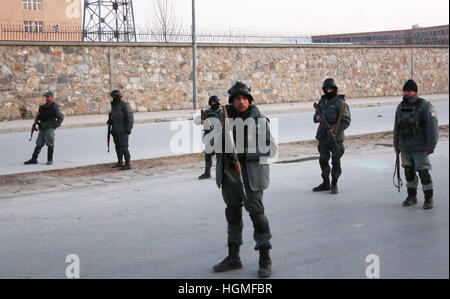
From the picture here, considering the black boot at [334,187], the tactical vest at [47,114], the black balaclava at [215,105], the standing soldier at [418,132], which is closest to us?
the standing soldier at [418,132]

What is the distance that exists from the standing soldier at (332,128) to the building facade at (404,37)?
43095 mm

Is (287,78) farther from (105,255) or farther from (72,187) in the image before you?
(105,255)

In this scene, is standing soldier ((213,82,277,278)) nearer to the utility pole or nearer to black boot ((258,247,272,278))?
black boot ((258,247,272,278))

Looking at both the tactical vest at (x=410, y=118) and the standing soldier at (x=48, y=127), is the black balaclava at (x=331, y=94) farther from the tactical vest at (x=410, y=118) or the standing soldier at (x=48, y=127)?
the standing soldier at (x=48, y=127)

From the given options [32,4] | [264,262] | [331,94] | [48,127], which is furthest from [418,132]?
[32,4]

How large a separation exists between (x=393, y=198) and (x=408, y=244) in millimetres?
2630

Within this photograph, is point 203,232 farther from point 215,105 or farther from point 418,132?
point 215,105

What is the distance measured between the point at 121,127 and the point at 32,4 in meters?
39.3

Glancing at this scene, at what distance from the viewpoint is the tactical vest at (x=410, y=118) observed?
8.09 meters

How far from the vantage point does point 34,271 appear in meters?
5.74

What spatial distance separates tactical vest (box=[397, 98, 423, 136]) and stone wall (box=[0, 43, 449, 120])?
18007 mm

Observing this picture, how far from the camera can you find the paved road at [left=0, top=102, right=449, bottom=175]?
44.7ft

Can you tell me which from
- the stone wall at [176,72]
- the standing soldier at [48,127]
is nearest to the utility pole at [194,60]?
the stone wall at [176,72]

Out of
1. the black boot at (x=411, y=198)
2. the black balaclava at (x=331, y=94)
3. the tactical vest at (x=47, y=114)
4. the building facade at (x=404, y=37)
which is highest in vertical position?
the building facade at (x=404, y=37)
